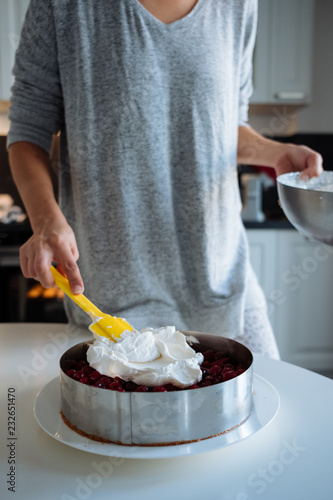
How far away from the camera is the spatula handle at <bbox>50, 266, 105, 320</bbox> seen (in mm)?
713

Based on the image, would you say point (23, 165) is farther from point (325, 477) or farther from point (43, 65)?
point (325, 477)

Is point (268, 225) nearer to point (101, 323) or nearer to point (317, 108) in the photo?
point (317, 108)

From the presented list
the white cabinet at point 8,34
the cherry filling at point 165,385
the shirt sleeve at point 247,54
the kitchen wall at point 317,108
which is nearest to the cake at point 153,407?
the cherry filling at point 165,385

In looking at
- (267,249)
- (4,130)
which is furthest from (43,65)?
(4,130)

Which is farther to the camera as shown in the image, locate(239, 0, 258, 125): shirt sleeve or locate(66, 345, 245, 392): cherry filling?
locate(239, 0, 258, 125): shirt sleeve

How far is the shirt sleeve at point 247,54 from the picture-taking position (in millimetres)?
1044

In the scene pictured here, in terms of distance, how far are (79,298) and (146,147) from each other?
1.14 feet

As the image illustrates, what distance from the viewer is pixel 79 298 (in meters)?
0.72

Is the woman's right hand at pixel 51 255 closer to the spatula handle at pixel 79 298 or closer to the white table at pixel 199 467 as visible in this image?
the spatula handle at pixel 79 298

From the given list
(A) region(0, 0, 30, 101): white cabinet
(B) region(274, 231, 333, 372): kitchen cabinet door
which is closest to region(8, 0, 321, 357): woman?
(B) region(274, 231, 333, 372): kitchen cabinet door

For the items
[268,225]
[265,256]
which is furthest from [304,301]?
[268,225]

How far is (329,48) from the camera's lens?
280 cm

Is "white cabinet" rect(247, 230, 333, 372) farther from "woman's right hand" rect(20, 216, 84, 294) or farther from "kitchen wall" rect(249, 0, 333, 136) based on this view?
"woman's right hand" rect(20, 216, 84, 294)

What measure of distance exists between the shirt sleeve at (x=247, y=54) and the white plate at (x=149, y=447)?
2.20 feet
